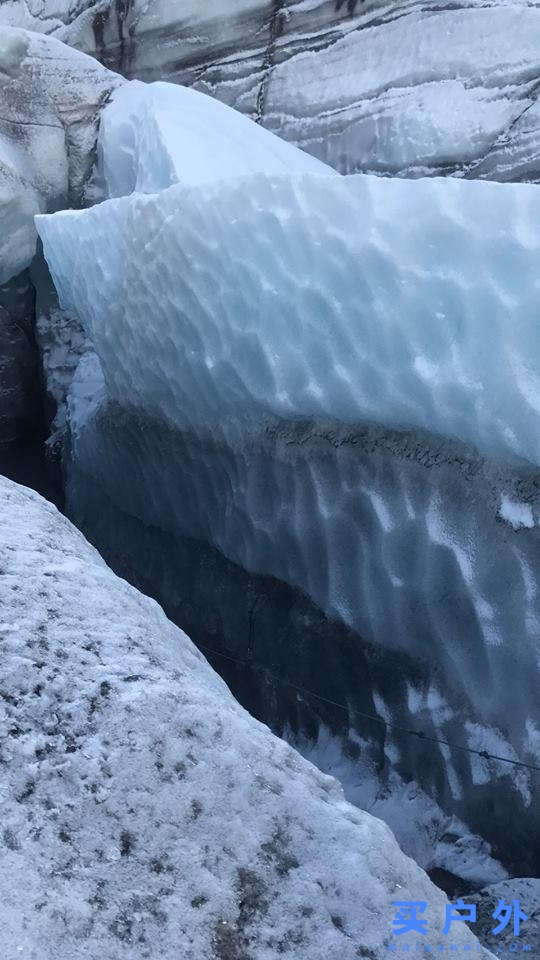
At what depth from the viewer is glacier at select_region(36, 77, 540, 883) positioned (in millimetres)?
1440

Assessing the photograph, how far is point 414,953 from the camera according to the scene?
0.82 meters

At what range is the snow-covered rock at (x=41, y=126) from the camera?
3.68 m

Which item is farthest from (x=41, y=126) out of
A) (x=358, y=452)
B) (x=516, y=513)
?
(x=516, y=513)

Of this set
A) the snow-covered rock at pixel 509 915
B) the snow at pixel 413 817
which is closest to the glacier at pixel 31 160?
the snow at pixel 413 817

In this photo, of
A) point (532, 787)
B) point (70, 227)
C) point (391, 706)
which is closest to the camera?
point (532, 787)

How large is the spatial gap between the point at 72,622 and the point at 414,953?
529 mm

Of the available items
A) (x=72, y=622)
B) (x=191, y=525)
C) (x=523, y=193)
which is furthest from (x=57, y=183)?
(x=72, y=622)

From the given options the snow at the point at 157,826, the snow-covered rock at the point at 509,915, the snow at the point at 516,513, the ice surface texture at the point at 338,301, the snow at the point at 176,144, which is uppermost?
the snow at the point at 176,144

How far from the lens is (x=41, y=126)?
3.77 meters

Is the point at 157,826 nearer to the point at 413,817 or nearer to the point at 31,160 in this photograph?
the point at 413,817

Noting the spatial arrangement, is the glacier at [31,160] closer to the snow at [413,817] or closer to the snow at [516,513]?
the snow at [413,817]

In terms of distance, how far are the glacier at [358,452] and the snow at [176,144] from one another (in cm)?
16

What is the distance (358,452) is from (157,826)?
3.42 ft

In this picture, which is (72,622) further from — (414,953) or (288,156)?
(288,156)
